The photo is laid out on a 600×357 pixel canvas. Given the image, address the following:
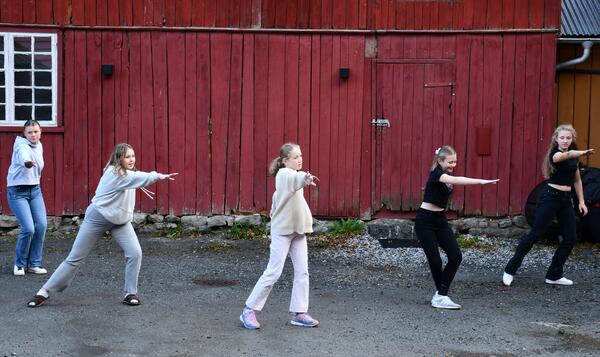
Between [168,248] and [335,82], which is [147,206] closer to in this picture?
[168,248]

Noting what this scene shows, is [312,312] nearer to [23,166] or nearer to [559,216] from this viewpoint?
[559,216]

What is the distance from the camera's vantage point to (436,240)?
27.1 ft

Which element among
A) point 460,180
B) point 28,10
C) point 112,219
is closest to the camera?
point 460,180

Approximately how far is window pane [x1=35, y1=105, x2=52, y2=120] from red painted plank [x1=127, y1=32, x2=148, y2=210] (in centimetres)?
108

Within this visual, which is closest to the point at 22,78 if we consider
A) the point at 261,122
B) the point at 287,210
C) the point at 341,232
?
the point at 261,122

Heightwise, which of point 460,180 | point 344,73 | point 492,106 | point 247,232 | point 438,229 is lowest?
point 247,232

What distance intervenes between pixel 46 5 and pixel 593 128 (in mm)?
7931

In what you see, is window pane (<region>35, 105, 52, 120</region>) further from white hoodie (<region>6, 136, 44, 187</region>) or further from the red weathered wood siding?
white hoodie (<region>6, 136, 44, 187</region>)

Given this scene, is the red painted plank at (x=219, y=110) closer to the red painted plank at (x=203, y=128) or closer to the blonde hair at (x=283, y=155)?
the red painted plank at (x=203, y=128)

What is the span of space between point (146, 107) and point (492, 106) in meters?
4.66

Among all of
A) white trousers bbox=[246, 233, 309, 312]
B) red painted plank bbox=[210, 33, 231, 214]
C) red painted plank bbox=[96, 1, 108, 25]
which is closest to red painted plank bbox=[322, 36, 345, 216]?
red painted plank bbox=[210, 33, 231, 214]

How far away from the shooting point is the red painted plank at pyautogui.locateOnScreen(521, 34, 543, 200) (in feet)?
39.6

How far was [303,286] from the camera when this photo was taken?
24.4 ft

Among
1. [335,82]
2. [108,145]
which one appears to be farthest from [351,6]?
[108,145]
